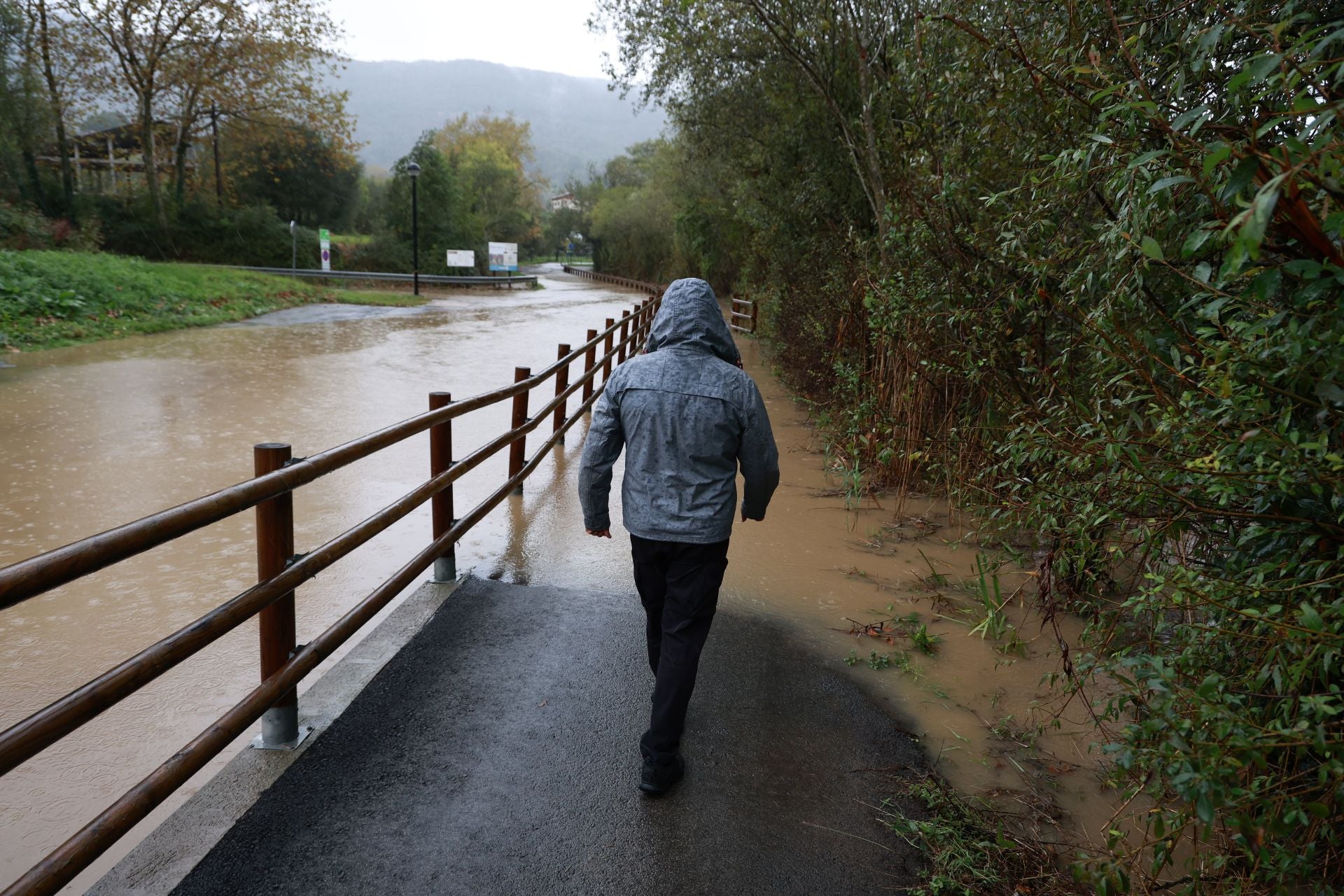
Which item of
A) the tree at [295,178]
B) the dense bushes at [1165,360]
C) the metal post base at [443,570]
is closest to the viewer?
the dense bushes at [1165,360]

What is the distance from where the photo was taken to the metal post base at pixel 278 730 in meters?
3.07

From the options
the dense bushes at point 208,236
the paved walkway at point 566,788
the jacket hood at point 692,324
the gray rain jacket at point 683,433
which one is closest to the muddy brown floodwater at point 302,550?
the paved walkway at point 566,788

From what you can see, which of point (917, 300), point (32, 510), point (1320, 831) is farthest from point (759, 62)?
point (1320, 831)

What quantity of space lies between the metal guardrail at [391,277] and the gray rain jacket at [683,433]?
1092 inches

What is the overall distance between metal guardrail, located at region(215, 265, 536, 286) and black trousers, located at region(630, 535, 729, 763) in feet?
91.7

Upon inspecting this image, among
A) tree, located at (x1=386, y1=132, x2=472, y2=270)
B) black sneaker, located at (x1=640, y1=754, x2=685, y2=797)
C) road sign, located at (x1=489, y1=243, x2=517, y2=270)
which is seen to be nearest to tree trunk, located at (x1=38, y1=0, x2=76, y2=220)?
tree, located at (x1=386, y1=132, x2=472, y2=270)

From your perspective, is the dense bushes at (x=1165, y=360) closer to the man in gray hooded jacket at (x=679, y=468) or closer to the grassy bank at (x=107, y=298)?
the man in gray hooded jacket at (x=679, y=468)

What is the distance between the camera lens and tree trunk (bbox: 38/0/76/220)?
27.3 metres

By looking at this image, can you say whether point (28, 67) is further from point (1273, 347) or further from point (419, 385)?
point (1273, 347)

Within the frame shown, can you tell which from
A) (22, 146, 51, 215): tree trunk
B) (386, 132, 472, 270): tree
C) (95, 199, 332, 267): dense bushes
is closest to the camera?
(22, 146, 51, 215): tree trunk

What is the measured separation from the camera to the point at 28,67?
90.9 ft

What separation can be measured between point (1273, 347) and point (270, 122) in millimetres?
36096

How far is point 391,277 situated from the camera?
1323 inches

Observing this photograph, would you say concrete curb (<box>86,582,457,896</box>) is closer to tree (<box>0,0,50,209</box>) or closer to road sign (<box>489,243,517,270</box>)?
tree (<box>0,0,50,209</box>)
